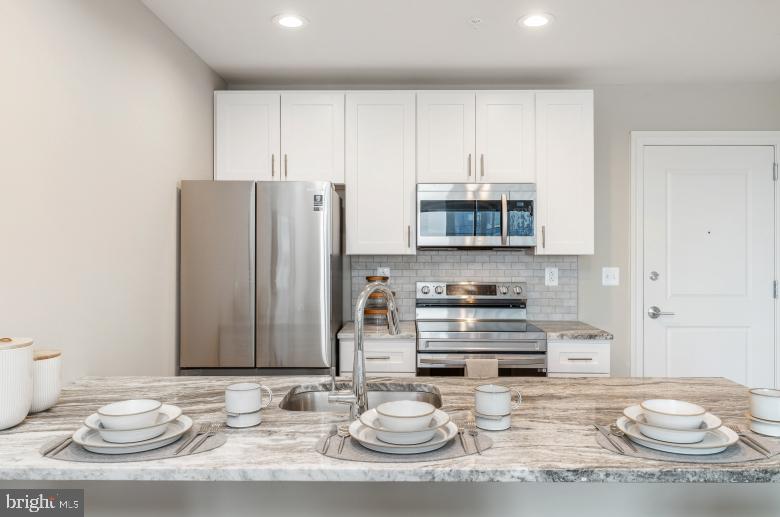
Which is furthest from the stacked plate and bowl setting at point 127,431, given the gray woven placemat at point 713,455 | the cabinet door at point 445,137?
the cabinet door at point 445,137

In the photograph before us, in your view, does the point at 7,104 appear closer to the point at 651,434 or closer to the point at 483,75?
the point at 651,434

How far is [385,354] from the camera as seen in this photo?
10.3 ft

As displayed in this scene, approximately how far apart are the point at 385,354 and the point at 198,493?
186 centimetres

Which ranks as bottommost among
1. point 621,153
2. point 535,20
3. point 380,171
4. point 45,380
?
point 45,380

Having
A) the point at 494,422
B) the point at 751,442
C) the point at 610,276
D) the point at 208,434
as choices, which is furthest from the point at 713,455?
the point at 610,276

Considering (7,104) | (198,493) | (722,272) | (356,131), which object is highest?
(356,131)

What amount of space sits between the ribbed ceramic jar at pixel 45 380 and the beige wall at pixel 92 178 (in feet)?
0.75

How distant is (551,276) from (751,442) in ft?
8.12

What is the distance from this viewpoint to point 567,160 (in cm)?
335

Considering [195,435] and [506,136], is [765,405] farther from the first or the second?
[506,136]

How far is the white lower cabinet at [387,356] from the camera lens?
3.12 m

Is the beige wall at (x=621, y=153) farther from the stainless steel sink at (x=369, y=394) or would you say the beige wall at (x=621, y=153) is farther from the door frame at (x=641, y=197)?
the stainless steel sink at (x=369, y=394)

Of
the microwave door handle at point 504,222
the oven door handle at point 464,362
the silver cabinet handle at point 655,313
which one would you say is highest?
the microwave door handle at point 504,222

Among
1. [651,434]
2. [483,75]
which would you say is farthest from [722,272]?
[651,434]
